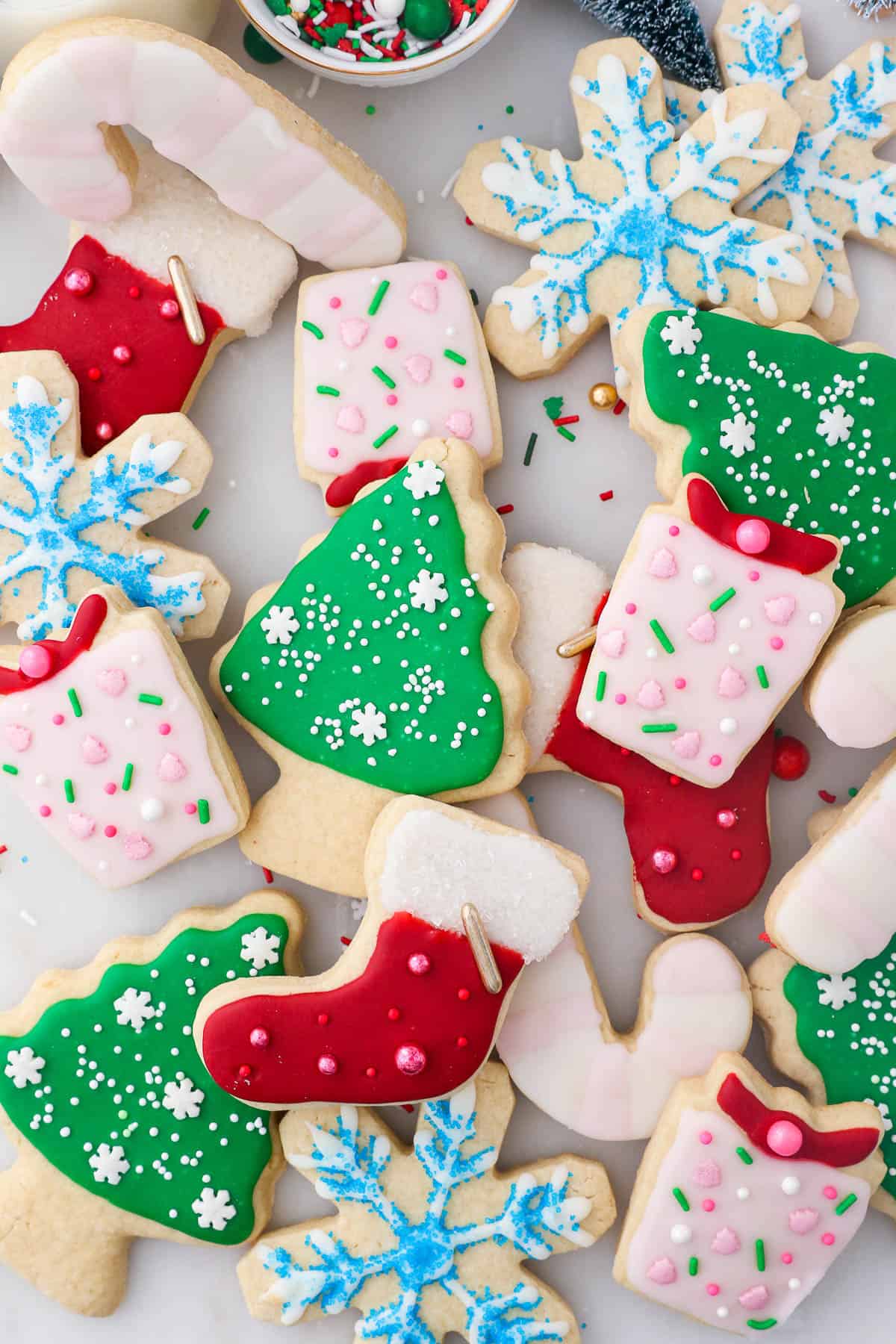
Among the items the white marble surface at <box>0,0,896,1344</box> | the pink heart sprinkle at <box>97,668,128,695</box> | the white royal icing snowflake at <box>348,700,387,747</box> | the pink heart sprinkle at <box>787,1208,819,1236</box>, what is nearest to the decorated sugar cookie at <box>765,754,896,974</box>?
the white marble surface at <box>0,0,896,1344</box>

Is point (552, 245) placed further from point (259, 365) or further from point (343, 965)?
point (343, 965)

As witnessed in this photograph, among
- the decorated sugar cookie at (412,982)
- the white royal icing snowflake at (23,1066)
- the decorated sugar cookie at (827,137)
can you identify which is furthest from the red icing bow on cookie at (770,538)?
the white royal icing snowflake at (23,1066)

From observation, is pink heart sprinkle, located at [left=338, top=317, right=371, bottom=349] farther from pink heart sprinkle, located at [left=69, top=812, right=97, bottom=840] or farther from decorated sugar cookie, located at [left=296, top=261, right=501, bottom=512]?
pink heart sprinkle, located at [left=69, top=812, right=97, bottom=840]

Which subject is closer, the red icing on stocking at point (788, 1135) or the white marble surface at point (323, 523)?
the red icing on stocking at point (788, 1135)

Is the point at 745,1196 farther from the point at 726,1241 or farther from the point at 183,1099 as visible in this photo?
the point at 183,1099

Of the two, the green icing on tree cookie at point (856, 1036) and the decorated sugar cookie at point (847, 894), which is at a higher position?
the decorated sugar cookie at point (847, 894)

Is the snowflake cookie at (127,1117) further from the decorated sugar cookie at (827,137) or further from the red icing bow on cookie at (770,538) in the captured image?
the decorated sugar cookie at (827,137)
